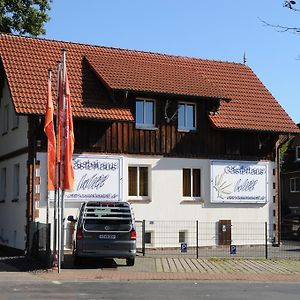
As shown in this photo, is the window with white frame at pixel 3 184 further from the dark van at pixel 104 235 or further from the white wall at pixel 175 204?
the dark van at pixel 104 235

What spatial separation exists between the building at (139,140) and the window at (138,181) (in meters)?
0.04

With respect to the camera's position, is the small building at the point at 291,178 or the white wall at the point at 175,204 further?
the small building at the point at 291,178

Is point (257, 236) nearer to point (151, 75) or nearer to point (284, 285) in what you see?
point (151, 75)

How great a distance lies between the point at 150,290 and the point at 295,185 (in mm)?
44807

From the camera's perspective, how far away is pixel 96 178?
25.7 m

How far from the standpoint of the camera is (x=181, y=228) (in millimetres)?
27266

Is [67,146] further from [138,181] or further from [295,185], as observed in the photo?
[295,185]

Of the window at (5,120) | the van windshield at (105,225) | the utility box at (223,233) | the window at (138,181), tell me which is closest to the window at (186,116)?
the window at (138,181)

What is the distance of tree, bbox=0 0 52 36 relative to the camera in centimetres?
3816

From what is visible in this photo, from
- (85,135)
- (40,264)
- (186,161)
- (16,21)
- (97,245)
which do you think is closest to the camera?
(97,245)

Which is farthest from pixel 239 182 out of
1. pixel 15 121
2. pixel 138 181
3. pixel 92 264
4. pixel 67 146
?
pixel 67 146

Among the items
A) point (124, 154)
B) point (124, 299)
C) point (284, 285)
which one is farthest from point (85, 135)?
point (124, 299)

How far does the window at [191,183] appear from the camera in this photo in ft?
90.9

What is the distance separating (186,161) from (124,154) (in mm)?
2866
